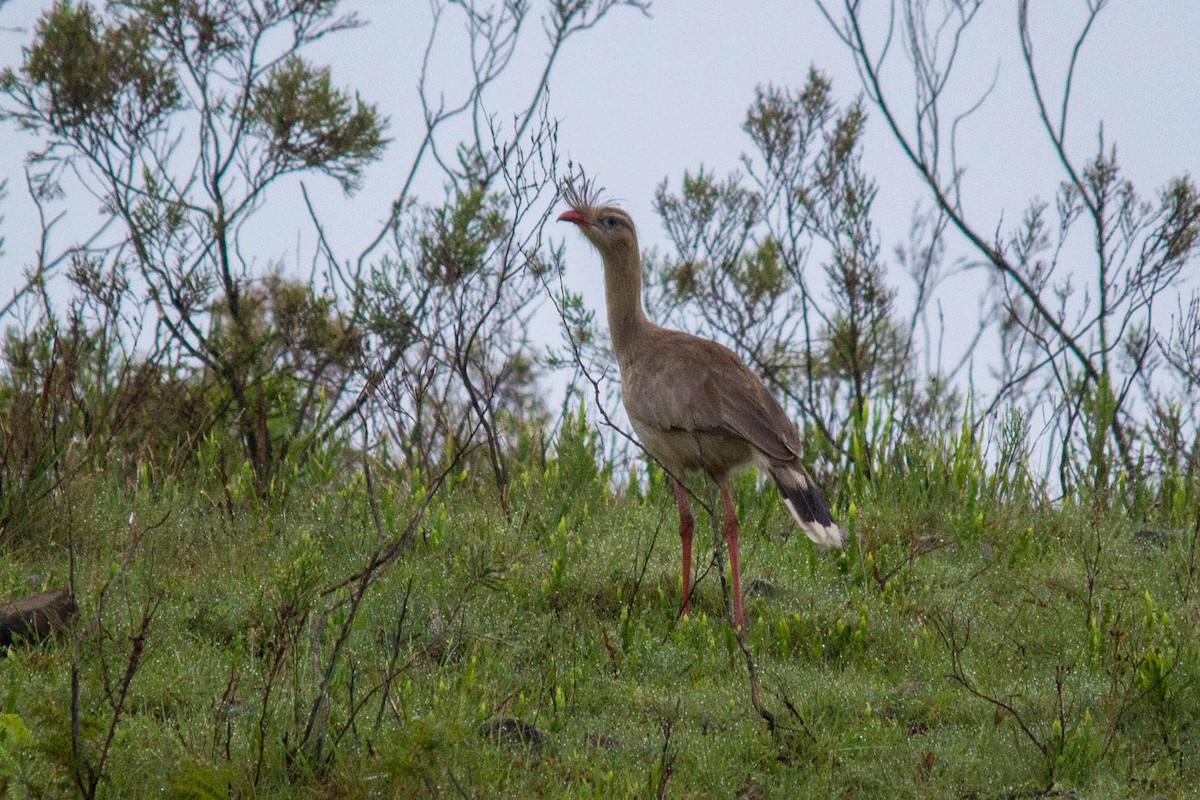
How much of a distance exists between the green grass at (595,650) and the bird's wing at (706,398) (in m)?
0.73

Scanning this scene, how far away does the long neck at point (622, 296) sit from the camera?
659 centimetres

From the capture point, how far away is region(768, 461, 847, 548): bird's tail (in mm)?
5230

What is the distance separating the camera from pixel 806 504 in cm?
536

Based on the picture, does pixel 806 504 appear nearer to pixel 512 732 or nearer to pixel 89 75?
pixel 512 732

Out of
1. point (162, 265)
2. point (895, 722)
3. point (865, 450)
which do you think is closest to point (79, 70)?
point (162, 265)

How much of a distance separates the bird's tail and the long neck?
4.57 ft

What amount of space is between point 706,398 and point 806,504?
0.69m

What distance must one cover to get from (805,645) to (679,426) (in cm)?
112

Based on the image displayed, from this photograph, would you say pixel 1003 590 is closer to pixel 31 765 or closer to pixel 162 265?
pixel 31 765

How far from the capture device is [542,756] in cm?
408

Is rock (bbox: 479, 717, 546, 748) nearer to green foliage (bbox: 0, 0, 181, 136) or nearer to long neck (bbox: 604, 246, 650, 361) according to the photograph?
long neck (bbox: 604, 246, 650, 361)

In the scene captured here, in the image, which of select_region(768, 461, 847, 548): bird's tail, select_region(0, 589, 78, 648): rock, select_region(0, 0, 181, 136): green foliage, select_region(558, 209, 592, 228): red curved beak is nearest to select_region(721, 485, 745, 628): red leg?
select_region(768, 461, 847, 548): bird's tail

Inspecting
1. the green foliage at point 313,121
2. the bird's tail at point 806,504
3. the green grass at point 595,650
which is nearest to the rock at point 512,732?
the green grass at point 595,650

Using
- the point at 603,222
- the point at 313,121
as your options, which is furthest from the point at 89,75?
the point at 603,222
